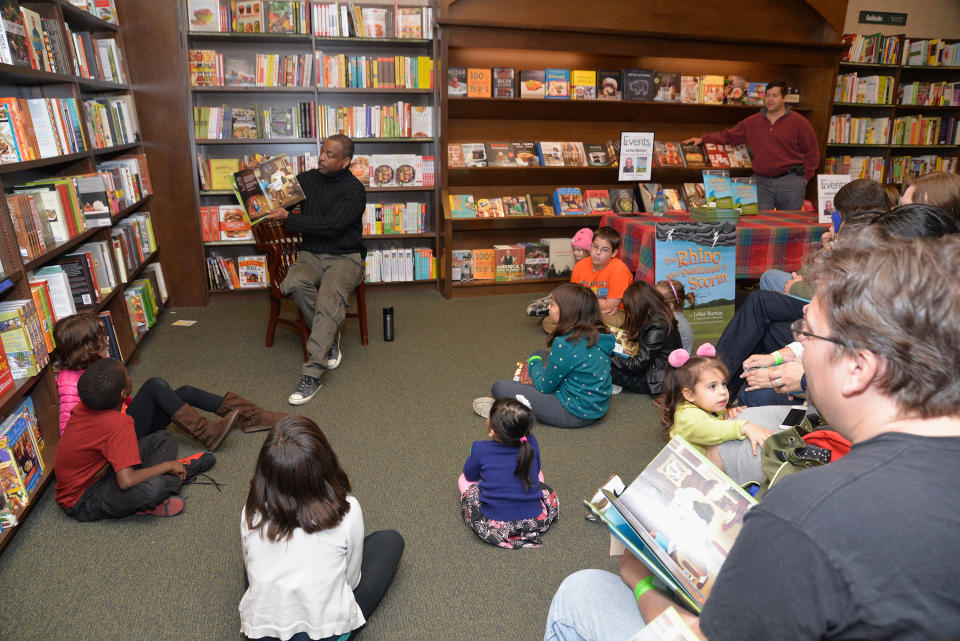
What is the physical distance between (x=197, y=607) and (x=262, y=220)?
7.86ft

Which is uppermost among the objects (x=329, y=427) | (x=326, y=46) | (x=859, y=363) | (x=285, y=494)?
(x=326, y=46)

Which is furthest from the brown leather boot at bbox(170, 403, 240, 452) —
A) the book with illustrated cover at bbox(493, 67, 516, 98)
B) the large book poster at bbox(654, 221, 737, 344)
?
the book with illustrated cover at bbox(493, 67, 516, 98)

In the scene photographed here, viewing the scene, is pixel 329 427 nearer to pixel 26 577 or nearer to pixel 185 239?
pixel 26 577

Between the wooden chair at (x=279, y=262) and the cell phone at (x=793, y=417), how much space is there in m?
2.64

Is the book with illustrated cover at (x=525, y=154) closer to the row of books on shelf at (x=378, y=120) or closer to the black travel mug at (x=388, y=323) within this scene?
the row of books on shelf at (x=378, y=120)

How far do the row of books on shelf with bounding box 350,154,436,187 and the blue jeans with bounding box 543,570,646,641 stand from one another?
A: 409 centimetres

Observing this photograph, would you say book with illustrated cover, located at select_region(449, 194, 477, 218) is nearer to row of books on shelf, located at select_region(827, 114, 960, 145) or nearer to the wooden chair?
the wooden chair

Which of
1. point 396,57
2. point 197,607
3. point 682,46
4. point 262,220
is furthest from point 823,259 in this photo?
point 682,46

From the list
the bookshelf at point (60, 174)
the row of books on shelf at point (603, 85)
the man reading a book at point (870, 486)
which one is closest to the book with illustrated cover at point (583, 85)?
the row of books on shelf at point (603, 85)

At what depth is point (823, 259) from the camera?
87cm

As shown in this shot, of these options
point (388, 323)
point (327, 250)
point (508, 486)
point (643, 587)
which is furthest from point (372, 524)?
point (327, 250)

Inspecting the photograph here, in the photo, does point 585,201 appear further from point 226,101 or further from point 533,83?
point 226,101

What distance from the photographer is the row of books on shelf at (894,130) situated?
5.98 metres

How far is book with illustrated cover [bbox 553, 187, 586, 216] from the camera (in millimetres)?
5270
